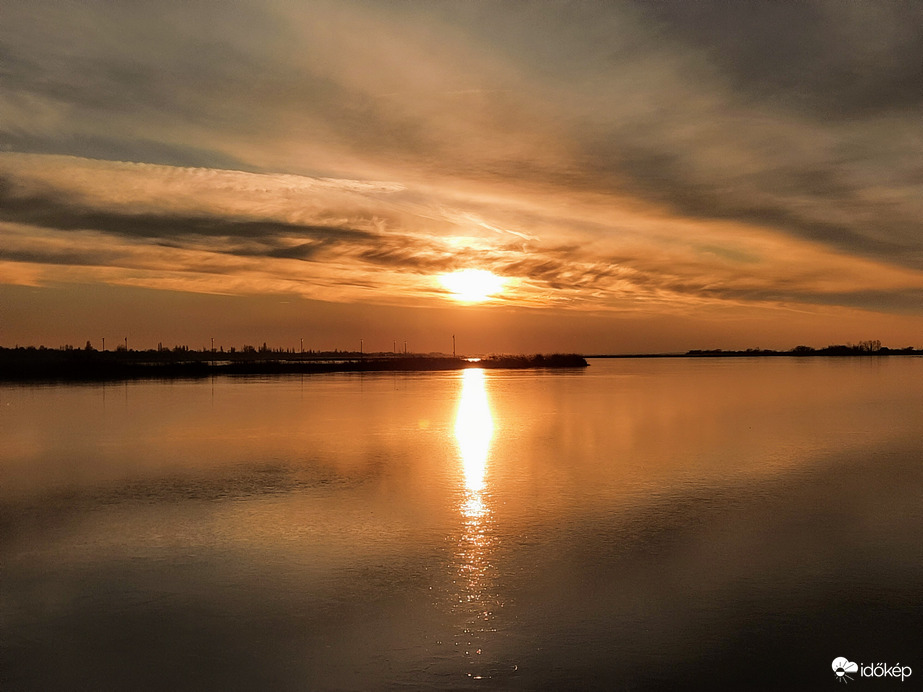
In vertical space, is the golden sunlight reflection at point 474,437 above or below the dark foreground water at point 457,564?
above

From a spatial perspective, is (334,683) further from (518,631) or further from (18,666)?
(18,666)

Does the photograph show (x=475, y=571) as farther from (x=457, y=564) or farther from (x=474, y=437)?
(x=474, y=437)

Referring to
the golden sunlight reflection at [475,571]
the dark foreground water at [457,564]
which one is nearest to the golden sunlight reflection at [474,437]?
the golden sunlight reflection at [475,571]

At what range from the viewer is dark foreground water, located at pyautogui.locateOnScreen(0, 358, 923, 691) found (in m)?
8.38

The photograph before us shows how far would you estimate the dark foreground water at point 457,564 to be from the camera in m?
8.38

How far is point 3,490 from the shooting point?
1842 cm

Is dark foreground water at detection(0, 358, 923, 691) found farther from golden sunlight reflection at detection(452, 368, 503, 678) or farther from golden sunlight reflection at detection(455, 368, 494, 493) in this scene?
golden sunlight reflection at detection(455, 368, 494, 493)

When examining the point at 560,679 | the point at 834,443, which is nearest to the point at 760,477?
the point at 834,443

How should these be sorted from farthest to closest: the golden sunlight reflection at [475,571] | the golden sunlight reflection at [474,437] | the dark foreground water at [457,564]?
the golden sunlight reflection at [474,437] → the golden sunlight reflection at [475,571] → the dark foreground water at [457,564]

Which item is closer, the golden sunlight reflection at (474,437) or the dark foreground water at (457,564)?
the dark foreground water at (457,564)

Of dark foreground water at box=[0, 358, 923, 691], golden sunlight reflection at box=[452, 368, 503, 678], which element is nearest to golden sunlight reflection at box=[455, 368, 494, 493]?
golden sunlight reflection at box=[452, 368, 503, 678]

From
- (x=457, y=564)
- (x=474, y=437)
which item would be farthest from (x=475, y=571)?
(x=474, y=437)

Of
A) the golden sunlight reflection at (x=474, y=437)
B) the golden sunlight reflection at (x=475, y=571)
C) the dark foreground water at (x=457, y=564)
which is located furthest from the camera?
the golden sunlight reflection at (x=474, y=437)

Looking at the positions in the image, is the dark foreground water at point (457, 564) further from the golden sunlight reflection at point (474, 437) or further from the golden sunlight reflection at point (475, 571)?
the golden sunlight reflection at point (474, 437)
